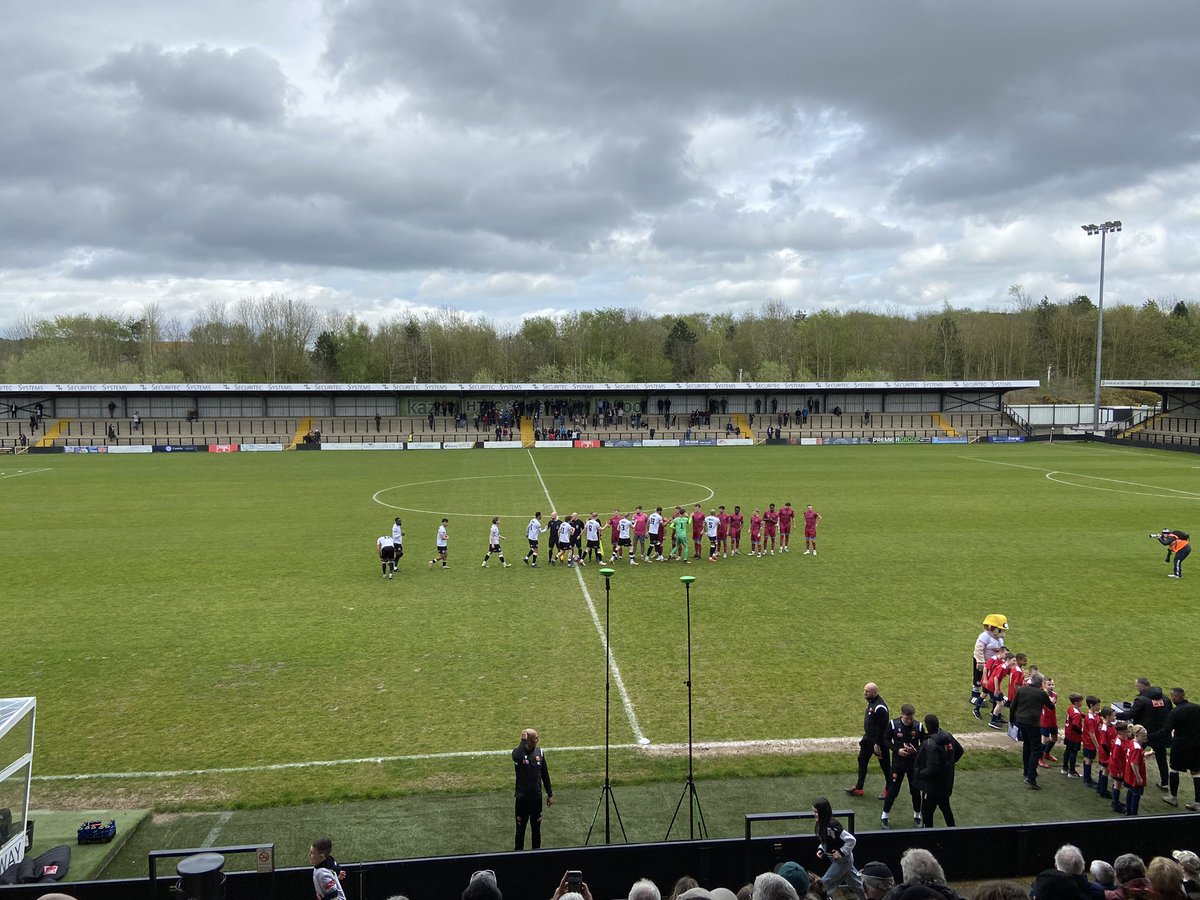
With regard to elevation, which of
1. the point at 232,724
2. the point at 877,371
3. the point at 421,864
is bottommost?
the point at 232,724

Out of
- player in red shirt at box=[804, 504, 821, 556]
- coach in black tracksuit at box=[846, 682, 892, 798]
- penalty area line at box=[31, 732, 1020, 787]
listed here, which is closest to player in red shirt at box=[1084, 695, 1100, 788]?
penalty area line at box=[31, 732, 1020, 787]

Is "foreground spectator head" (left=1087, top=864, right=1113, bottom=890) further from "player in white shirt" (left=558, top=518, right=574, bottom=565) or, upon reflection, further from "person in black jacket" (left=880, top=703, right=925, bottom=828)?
"player in white shirt" (left=558, top=518, right=574, bottom=565)

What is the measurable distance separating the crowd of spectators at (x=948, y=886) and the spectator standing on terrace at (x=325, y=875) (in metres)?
1.61

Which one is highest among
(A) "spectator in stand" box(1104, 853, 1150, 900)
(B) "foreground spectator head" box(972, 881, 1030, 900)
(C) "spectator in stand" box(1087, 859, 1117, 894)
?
(B) "foreground spectator head" box(972, 881, 1030, 900)

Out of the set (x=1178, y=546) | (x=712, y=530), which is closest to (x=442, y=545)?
(x=712, y=530)

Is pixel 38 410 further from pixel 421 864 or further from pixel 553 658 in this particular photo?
pixel 421 864

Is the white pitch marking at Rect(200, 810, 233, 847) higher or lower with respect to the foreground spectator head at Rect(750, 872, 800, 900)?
lower

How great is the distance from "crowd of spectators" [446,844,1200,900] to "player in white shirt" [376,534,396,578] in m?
14.7

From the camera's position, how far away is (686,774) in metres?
10.2

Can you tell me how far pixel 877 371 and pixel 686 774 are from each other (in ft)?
333

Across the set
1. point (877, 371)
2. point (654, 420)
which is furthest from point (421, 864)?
point (877, 371)

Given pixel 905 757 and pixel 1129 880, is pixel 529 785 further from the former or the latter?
pixel 1129 880

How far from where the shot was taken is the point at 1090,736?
9.95m

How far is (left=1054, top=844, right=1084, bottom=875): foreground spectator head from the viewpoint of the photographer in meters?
5.91
